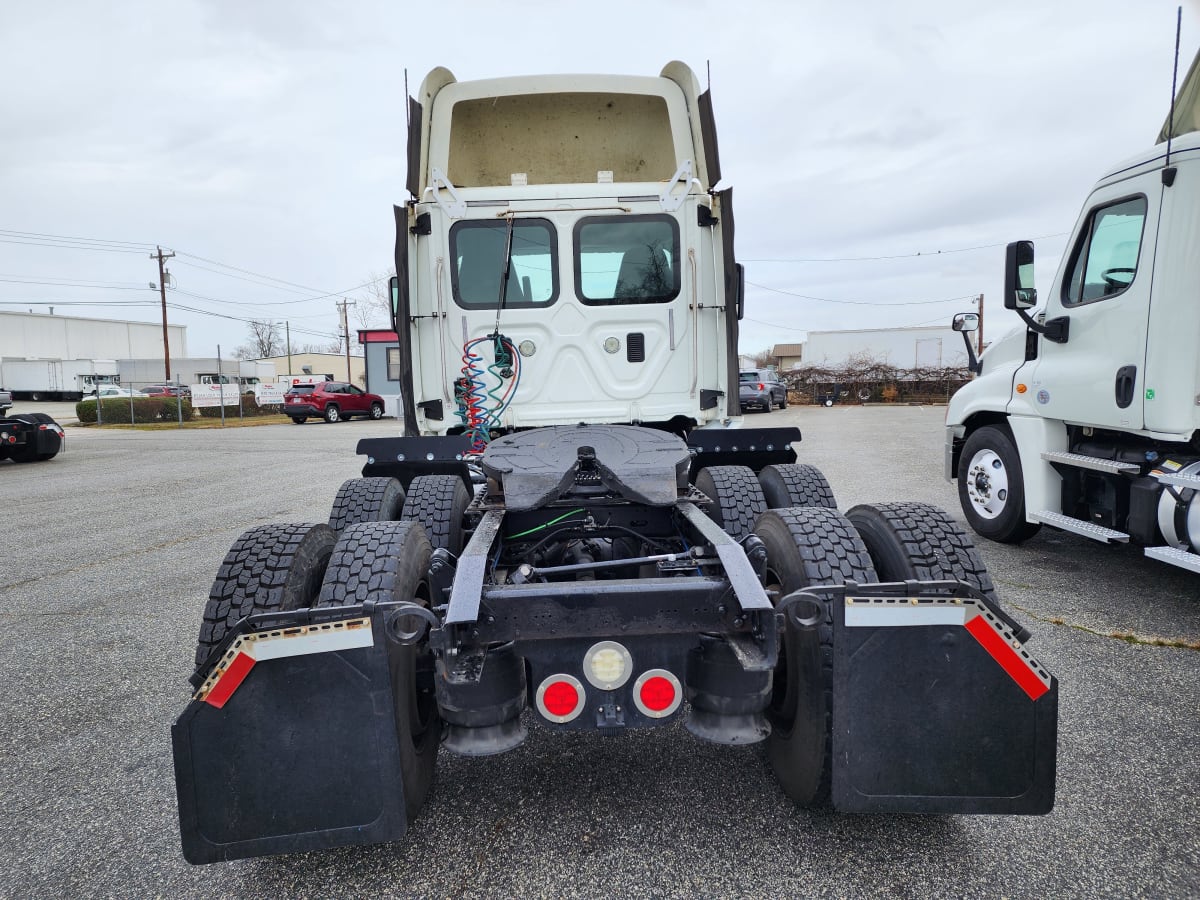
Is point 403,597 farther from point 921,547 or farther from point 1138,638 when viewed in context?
point 1138,638

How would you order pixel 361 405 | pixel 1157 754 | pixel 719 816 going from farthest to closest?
pixel 361 405 < pixel 1157 754 < pixel 719 816

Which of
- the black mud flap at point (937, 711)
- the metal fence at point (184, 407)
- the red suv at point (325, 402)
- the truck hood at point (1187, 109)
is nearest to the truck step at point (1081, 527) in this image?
the truck hood at point (1187, 109)

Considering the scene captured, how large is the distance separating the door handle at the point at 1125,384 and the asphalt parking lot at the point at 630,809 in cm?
123

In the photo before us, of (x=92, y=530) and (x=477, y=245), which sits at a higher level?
(x=477, y=245)

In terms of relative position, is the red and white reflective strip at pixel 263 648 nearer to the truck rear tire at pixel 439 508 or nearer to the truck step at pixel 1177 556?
the truck rear tire at pixel 439 508

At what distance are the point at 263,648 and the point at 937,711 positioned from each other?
69.8 inches

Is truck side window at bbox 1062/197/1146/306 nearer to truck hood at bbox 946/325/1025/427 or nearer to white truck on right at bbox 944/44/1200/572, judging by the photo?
white truck on right at bbox 944/44/1200/572

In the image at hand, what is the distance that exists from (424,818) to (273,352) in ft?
323

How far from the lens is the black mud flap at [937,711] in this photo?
1.89 m

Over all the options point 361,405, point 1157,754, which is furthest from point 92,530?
point 361,405

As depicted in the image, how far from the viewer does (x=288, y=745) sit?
6.10 feet

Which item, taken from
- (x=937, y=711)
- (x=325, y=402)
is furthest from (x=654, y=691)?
(x=325, y=402)

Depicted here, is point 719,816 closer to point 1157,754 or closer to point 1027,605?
point 1157,754

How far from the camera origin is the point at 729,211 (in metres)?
4.44
